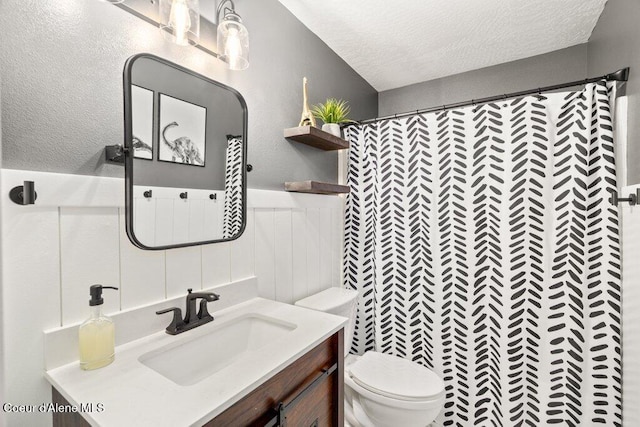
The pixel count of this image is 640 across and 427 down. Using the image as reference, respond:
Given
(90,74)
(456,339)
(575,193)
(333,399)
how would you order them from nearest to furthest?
(90,74)
(333,399)
(575,193)
(456,339)

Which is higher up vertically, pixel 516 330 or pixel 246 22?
pixel 246 22

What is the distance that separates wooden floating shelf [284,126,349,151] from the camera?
156 centimetres

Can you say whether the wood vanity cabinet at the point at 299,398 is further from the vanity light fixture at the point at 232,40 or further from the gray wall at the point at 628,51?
the gray wall at the point at 628,51

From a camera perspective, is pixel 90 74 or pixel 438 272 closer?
pixel 90 74

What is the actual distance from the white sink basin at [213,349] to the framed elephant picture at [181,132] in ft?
2.02

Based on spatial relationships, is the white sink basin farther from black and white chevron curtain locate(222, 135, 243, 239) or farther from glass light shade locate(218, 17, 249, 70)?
glass light shade locate(218, 17, 249, 70)

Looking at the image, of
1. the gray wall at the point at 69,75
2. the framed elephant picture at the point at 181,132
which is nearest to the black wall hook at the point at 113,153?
the gray wall at the point at 69,75

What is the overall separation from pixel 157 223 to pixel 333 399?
893 millimetres

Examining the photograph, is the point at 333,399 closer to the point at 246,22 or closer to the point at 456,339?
the point at 456,339

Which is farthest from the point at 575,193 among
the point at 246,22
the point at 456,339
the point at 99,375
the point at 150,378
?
the point at 99,375

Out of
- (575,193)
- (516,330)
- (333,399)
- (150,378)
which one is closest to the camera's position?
(150,378)

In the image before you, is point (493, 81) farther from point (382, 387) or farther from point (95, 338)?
point (95, 338)

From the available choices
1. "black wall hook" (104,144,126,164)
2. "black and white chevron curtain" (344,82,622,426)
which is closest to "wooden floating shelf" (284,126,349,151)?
"black and white chevron curtain" (344,82,622,426)

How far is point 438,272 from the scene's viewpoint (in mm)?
1855
